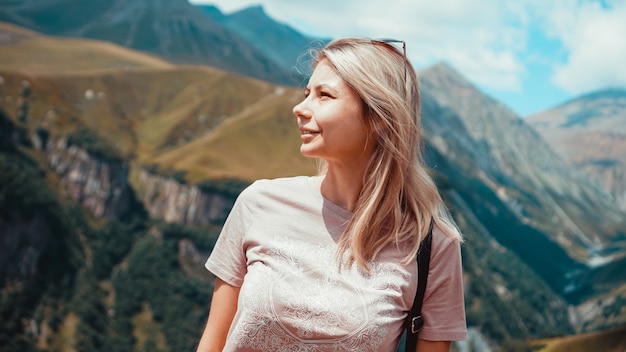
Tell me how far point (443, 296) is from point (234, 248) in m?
1.90

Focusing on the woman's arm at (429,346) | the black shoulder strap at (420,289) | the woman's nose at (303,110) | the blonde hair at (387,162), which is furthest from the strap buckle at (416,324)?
the woman's nose at (303,110)

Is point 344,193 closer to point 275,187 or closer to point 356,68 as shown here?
point 275,187

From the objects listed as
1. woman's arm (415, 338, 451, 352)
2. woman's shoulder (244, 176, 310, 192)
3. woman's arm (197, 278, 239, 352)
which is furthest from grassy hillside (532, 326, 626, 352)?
woman's arm (197, 278, 239, 352)

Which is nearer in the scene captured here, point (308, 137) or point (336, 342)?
point (336, 342)

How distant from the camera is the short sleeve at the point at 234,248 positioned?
5410mm

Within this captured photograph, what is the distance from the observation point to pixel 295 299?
4922 mm

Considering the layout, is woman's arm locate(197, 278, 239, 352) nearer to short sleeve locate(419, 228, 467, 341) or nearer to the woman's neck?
the woman's neck

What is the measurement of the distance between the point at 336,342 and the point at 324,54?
8.26ft

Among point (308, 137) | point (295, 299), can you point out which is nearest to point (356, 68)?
point (308, 137)

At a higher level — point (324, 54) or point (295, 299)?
point (324, 54)

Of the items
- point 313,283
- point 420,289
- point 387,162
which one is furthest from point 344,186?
point 420,289

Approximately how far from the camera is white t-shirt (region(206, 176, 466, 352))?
4906 millimetres

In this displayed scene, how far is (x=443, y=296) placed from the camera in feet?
16.9

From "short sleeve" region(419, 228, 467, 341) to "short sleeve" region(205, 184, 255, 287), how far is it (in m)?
1.66
